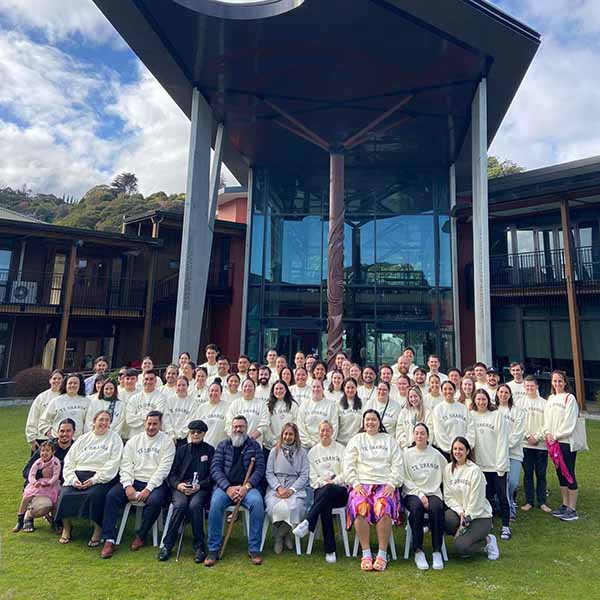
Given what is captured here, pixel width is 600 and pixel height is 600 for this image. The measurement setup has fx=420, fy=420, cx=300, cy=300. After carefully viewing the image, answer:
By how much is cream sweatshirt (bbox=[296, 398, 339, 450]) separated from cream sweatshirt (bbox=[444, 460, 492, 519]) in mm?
1377

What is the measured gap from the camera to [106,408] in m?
5.22

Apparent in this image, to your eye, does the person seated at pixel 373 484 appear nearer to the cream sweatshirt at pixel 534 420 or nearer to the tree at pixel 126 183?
the cream sweatshirt at pixel 534 420

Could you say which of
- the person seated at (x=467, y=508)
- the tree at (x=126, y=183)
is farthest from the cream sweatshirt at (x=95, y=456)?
the tree at (x=126, y=183)

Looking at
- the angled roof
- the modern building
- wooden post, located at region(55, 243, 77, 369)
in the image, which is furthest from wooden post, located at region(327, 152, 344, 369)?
wooden post, located at region(55, 243, 77, 369)

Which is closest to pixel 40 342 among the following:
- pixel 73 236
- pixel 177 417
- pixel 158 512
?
pixel 73 236

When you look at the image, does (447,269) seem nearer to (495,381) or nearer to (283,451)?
(495,381)

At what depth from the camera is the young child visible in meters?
4.43

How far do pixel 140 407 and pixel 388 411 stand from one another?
10.3 feet

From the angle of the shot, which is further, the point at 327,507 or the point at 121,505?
the point at 121,505

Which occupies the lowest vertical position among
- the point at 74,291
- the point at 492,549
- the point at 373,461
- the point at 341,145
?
the point at 492,549

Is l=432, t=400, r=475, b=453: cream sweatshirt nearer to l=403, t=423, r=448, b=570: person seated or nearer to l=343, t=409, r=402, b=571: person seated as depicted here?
l=403, t=423, r=448, b=570: person seated

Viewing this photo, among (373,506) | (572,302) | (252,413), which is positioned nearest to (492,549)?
(373,506)

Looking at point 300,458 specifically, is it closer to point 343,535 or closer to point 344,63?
point 343,535

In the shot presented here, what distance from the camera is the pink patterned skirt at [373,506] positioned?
3.97m
